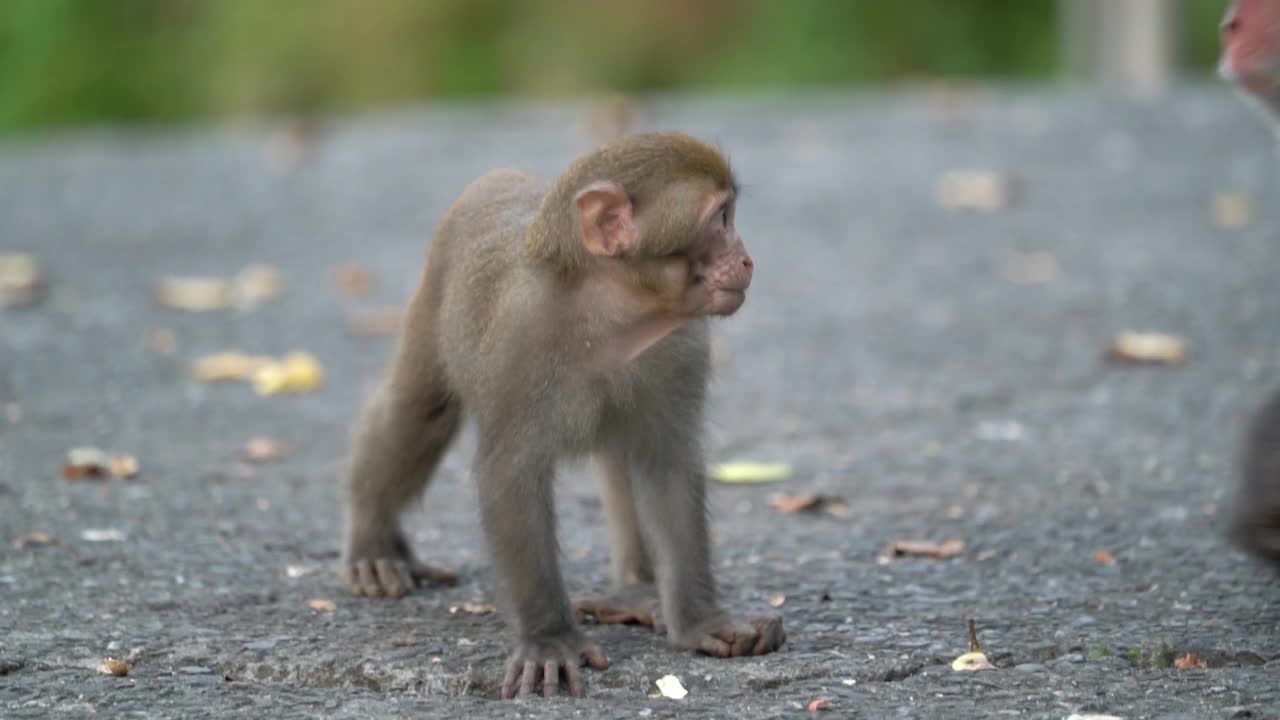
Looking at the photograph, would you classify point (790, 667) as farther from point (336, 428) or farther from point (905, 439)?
point (336, 428)

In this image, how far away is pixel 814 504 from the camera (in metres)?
5.27

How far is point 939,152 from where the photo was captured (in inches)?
407

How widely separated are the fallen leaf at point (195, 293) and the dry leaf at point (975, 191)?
3.32 meters

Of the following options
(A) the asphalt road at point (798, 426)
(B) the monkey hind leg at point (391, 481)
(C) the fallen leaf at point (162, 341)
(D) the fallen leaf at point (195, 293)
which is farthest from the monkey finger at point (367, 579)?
(D) the fallen leaf at point (195, 293)

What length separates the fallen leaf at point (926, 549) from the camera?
4.76 m

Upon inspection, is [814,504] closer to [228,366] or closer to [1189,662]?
[1189,662]

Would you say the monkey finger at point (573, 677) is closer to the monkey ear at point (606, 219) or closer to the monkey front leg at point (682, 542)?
the monkey front leg at point (682, 542)

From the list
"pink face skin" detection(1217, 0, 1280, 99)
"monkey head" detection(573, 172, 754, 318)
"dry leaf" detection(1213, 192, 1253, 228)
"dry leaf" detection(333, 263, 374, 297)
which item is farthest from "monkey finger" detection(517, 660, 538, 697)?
"dry leaf" detection(1213, 192, 1253, 228)

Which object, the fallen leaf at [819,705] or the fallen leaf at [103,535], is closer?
the fallen leaf at [819,705]

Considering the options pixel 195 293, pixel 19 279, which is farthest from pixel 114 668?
pixel 19 279

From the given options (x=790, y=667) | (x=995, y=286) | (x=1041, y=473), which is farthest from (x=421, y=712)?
(x=995, y=286)

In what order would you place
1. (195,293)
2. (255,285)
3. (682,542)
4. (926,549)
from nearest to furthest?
(682,542) → (926,549) → (195,293) → (255,285)

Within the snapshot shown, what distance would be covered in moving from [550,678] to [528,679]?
0.14 ft

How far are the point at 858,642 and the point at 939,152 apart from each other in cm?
652
